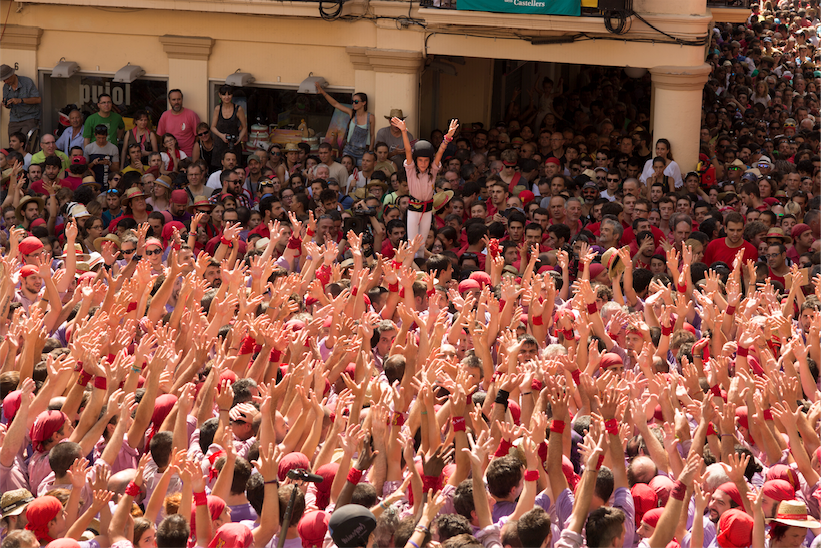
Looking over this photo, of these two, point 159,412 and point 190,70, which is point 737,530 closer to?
point 159,412

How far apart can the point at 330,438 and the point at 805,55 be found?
22.3 metres

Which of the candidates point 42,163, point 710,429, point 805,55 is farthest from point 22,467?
point 805,55

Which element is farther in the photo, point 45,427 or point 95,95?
point 95,95

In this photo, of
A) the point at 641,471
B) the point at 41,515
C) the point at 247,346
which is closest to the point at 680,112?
the point at 247,346

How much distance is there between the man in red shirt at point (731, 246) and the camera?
1057cm

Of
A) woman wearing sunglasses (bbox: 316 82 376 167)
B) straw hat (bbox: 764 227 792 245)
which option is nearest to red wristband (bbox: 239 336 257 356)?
straw hat (bbox: 764 227 792 245)

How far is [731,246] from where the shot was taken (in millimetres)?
10711

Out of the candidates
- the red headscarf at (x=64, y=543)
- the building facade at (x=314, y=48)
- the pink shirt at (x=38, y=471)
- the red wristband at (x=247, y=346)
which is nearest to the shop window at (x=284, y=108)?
the building facade at (x=314, y=48)

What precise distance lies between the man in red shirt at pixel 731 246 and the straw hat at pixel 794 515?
18.3ft

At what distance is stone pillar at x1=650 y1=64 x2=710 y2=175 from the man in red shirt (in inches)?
137

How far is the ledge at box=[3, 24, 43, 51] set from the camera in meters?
15.8

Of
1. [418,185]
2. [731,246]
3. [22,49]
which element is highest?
[22,49]

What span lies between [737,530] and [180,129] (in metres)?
11.6

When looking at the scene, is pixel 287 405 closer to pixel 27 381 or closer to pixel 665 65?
pixel 27 381
